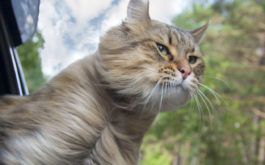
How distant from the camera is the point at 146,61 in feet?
2.61

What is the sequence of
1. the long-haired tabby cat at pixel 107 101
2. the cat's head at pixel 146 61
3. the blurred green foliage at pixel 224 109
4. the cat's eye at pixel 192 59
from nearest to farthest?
1. the long-haired tabby cat at pixel 107 101
2. the cat's head at pixel 146 61
3. the cat's eye at pixel 192 59
4. the blurred green foliage at pixel 224 109

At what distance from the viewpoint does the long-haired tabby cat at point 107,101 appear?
66 cm

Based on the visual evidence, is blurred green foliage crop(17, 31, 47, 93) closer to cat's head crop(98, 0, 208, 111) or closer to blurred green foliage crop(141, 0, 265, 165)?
cat's head crop(98, 0, 208, 111)

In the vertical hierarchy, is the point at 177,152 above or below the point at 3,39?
below

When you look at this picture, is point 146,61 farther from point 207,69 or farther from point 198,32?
point 207,69

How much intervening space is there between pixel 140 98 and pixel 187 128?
7.99ft

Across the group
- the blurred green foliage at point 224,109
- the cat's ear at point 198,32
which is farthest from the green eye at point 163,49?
the blurred green foliage at point 224,109

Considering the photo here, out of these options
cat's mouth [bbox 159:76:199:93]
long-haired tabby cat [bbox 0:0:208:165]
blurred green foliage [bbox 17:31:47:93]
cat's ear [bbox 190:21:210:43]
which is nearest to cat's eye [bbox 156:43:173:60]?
long-haired tabby cat [bbox 0:0:208:165]

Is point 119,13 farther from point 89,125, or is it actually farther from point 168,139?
point 168,139

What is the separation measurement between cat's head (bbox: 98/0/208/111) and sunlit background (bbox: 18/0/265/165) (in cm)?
5

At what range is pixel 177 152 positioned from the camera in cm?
378

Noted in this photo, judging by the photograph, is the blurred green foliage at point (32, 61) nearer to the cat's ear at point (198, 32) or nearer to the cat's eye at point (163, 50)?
the cat's eye at point (163, 50)

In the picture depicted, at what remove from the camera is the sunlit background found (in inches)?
28.6

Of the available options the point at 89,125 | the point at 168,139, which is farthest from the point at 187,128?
the point at 89,125
